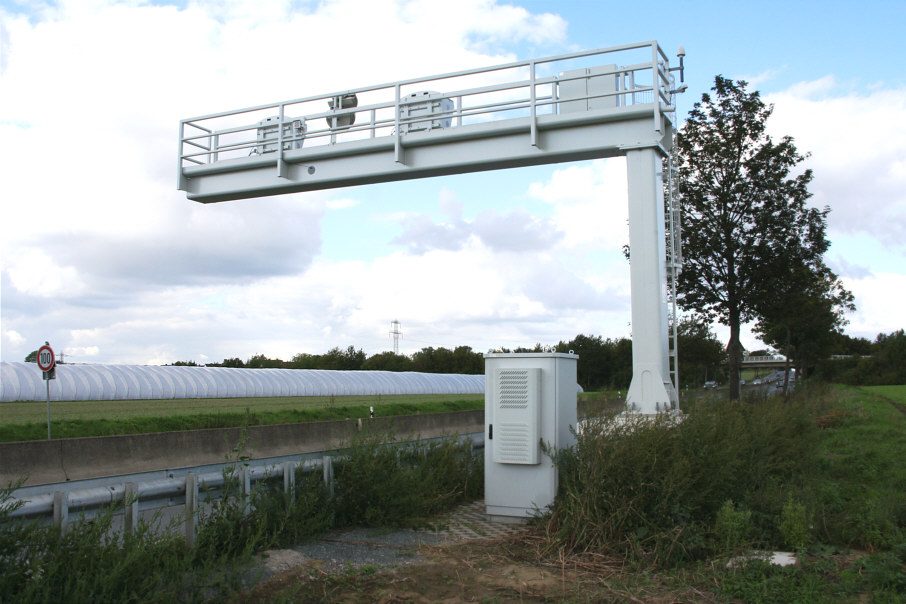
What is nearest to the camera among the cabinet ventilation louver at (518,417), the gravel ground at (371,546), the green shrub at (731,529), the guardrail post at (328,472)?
the gravel ground at (371,546)

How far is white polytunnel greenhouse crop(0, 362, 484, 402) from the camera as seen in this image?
34.0 meters

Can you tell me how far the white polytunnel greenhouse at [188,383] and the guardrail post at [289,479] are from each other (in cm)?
2925

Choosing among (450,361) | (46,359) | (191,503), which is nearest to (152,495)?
(191,503)

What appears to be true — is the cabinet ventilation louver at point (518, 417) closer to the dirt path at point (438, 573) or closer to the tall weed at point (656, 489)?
the tall weed at point (656, 489)

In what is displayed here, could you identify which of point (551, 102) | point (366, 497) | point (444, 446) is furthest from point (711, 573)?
point (551, 102)

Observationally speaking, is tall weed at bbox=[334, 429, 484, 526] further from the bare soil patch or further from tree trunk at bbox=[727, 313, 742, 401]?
tree trunk at bbox=[727, 313, 742, 401]

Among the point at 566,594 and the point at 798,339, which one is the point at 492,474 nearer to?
the point at 566,594

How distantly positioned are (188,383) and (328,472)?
35.5 m

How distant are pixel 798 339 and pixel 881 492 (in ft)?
134

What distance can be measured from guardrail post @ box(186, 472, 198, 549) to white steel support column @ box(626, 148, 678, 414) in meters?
9.11

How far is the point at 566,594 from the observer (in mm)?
6125

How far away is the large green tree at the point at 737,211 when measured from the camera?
27.7m

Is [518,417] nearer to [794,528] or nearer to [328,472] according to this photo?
[328,472]

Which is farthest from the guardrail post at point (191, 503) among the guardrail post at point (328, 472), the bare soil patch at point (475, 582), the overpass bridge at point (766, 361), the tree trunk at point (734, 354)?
the overpass bridge at point (766, 361)
